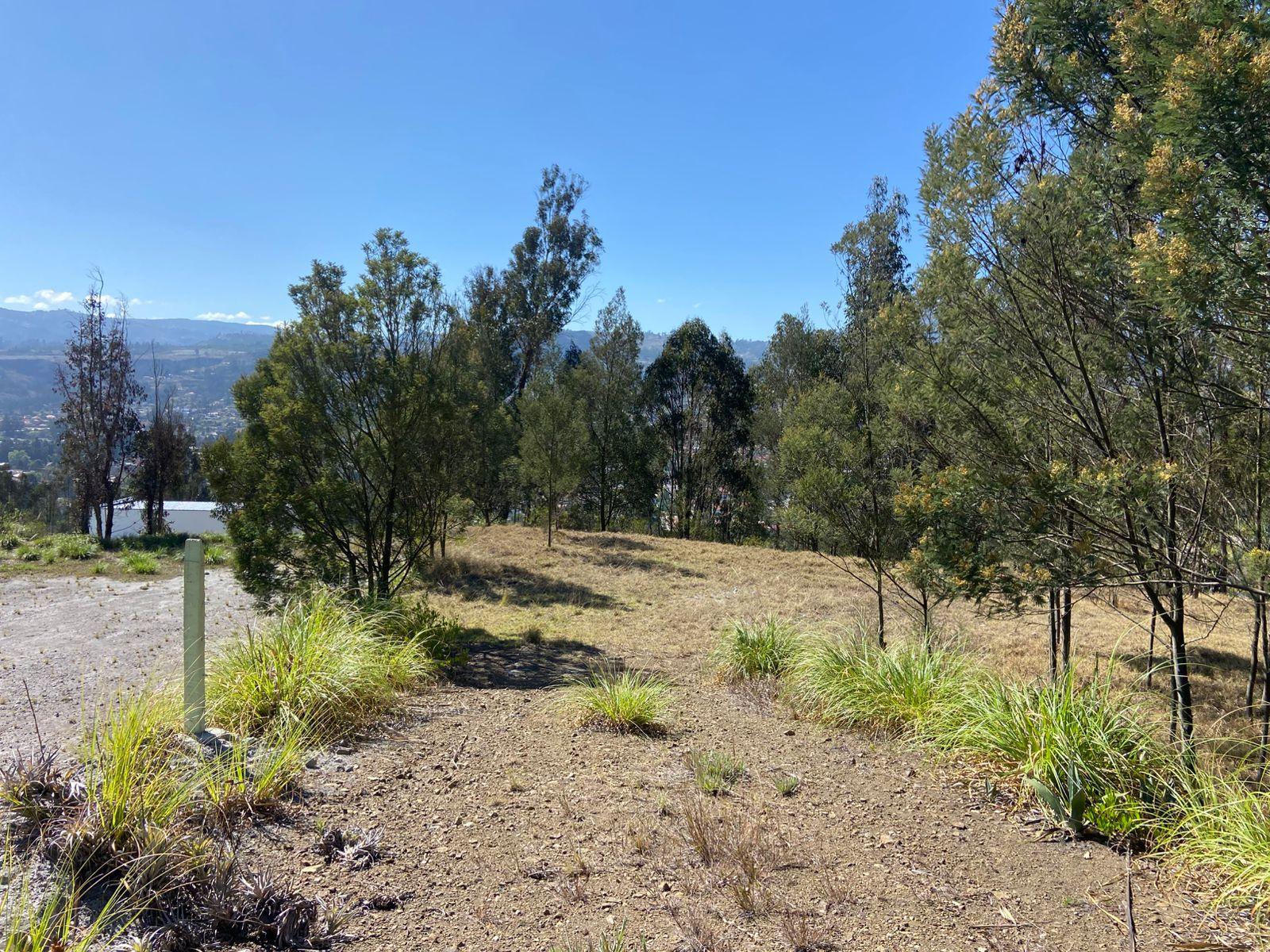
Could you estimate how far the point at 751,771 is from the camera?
396 cm

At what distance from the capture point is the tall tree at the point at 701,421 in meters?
28.0

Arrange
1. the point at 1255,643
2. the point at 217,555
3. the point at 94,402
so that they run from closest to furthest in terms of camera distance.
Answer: the point at 1255,643, the point at 217,555, the point at 94,402

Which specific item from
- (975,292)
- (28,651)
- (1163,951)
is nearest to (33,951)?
(1163,951)

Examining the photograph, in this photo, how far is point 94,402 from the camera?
61.2 feet

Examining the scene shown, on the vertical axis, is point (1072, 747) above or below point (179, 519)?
above

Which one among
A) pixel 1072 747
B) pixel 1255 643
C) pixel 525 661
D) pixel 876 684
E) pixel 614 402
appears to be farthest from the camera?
Result: pixel 614 402

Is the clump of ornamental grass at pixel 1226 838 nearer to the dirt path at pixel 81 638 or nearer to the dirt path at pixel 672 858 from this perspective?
the dirt path at pixel 672 858

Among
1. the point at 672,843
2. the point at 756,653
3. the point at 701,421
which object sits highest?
the point at 701,421

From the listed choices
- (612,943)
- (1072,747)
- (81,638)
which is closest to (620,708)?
(612,943)

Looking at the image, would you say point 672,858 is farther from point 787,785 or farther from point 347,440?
point 347,440

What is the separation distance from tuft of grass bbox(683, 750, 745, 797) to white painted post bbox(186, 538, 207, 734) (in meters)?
2.57

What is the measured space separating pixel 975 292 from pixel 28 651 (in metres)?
9.43

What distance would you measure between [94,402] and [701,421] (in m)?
20.2

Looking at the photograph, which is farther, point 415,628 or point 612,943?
point 415,628
